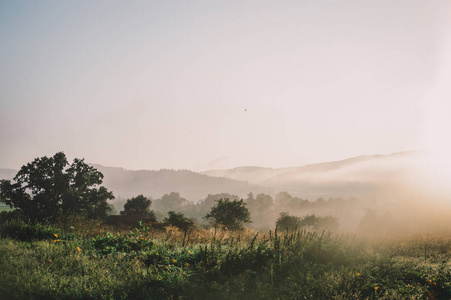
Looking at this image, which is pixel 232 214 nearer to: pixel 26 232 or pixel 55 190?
pixel 55 190

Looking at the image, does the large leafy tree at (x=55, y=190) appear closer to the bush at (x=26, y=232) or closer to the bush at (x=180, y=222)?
the bush at (x=180, y=222)

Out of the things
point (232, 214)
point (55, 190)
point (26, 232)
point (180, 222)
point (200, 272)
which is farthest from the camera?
point (232, 214)

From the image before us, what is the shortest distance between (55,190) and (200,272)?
26043 mm

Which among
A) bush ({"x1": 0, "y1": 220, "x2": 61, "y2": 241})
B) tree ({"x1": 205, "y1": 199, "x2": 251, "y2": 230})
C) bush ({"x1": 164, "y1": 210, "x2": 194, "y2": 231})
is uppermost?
bush ({"x1": 0, "y1": 220, "x2": 61, "y2": 241})

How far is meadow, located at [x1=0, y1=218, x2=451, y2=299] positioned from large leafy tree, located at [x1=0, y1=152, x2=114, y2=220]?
19.1m

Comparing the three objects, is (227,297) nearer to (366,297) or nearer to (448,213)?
(366,297)

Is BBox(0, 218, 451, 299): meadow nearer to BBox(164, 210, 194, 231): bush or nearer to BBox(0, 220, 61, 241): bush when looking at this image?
BBox(0, 220, 61, 241): bush

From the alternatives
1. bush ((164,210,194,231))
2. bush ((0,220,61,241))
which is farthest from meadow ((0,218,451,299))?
bush ((164,210,194,231))

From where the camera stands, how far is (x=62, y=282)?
5.00 meters

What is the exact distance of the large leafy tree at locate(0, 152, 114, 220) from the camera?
2428cm

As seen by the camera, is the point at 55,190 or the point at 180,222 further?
the point at 55,190

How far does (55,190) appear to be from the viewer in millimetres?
25953

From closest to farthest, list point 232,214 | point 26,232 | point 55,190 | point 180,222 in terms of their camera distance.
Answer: point 26,232, point 180,222, point 55,190, point 232,214

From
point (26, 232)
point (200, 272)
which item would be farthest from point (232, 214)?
point (200, 272)
